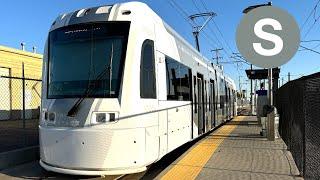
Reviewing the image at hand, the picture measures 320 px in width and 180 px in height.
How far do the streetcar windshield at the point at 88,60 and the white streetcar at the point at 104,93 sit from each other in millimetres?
19

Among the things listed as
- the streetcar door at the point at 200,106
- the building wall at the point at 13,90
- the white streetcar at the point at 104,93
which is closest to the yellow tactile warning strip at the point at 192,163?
the white streetcar at the point at 104,93

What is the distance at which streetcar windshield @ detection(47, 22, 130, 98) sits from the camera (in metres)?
7.99

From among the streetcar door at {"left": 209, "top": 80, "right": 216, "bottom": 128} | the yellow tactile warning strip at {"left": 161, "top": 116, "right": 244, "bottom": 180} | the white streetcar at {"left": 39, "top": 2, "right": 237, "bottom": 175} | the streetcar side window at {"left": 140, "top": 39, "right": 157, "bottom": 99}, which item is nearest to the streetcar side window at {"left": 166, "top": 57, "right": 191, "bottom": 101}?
the white streetcar at {"left": 39, "top": 2, "right": 237, "bottom": 175}

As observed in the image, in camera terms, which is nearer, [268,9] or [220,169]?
[220,169]

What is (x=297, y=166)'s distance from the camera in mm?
9211

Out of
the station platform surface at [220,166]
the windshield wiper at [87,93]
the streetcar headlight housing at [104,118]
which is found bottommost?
the station platform surface at [220,166]

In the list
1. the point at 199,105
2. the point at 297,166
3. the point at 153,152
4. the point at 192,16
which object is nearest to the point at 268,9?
the point at 199,105

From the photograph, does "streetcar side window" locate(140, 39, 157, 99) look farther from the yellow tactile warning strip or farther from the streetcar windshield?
the yellow tactile warning strip

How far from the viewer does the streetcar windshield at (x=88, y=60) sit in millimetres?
7988

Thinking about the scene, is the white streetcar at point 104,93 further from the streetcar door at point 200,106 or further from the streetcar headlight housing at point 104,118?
the streetcar door at point 200,106

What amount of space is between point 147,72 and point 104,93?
1059mm

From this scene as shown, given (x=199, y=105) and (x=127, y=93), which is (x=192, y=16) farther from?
(x=127, y=93)

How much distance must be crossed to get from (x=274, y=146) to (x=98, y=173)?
667 centimetres

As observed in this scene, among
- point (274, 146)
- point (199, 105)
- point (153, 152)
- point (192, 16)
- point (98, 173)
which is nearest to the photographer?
point (98, 173)
